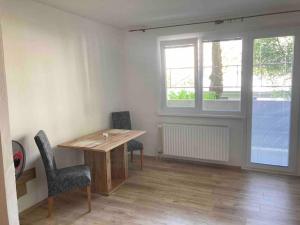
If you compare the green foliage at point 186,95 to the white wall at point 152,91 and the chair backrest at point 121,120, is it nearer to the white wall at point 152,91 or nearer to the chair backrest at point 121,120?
the white wall at point 152,91

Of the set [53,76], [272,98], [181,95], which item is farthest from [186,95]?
[53,76]

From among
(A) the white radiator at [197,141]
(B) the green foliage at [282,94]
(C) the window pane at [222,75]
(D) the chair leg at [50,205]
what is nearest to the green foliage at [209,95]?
(C) the window pane at [222,75]

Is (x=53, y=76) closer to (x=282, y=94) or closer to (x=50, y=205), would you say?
(x=50, y=205)

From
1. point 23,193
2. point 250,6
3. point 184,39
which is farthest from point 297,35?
point 23,193

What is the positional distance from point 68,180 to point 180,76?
2499 millimetres

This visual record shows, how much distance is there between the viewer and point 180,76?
4.14 m

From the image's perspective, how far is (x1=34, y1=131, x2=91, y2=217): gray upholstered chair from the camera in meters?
2.45

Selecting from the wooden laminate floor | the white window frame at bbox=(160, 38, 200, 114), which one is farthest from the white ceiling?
the wooden laminate floor

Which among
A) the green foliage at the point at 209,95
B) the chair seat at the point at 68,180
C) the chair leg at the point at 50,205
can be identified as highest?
the green foliage at the point at 209,95

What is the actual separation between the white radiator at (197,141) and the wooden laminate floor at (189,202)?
37 centimetres

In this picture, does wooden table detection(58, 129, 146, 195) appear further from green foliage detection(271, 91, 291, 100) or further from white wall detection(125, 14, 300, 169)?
green foliage detection(271, 91, 291, 100)

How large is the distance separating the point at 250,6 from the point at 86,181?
2.97m

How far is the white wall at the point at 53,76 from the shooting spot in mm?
2537

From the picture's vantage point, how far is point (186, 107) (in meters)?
4.14
